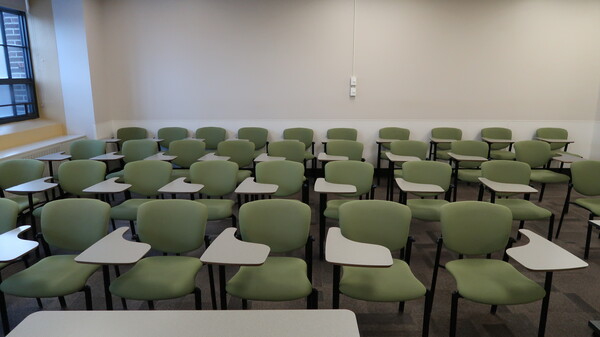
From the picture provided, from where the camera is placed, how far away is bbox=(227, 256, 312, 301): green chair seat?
2326 mm

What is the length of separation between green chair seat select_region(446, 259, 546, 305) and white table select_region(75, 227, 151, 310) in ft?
6.43

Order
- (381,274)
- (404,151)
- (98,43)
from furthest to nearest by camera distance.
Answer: (98,43) → (404,151) → (381,274)

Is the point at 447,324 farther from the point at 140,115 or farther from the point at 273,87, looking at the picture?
the point at 140,115

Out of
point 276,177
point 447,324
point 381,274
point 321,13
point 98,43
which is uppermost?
point 321,13

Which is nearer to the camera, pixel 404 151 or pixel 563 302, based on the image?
pixel 563 302

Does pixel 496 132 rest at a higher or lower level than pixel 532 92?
lower

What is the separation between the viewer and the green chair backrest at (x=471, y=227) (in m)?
2.73

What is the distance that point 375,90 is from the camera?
21.9 feet

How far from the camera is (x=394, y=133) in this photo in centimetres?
664

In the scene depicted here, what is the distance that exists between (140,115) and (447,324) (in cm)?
593

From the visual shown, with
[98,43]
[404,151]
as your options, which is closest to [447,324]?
[404,151]

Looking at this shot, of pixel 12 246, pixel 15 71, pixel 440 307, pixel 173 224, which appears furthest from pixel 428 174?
pixel 15 71

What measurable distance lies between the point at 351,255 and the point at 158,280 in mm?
1231

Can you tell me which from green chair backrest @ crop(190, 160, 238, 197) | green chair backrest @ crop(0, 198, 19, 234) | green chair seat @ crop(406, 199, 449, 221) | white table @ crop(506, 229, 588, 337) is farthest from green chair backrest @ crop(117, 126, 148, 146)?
white table @ crop(506, 229, 588, 337)
